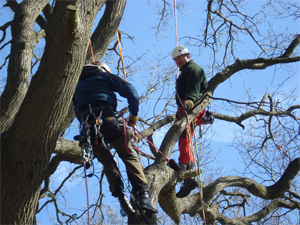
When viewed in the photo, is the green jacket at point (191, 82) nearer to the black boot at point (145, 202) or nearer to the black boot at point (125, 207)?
the black boot at point (145, 202)

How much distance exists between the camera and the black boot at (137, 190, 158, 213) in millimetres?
3146

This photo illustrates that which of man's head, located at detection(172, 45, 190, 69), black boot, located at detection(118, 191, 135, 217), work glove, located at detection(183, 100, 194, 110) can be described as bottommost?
black boot, located at detection(118, 191, 135, 217)

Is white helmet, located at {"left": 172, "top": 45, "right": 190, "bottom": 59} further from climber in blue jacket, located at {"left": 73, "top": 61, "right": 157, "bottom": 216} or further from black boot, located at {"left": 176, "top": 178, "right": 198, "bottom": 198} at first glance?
black boot, located at {"left": 176, "top": 178, "right": 198, "bottom": 198}

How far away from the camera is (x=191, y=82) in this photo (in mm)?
4391

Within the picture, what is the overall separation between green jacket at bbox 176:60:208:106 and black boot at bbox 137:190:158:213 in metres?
1.52

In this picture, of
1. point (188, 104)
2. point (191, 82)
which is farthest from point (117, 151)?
point (191, 82)

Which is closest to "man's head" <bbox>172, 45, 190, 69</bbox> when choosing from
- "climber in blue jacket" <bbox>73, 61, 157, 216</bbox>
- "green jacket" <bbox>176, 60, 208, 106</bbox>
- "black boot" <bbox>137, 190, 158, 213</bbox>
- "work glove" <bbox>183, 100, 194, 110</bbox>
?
"green jacket" <bbox>176, 60, 208, 106</bbox>

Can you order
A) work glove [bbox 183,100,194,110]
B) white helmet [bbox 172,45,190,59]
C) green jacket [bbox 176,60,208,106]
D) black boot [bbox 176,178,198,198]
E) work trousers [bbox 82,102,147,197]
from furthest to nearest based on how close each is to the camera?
white helmet [bbox 172,45,190,59]
green jacket [bbox 176,60,208,106]
work glove [bbox 183,100,194,110]
black boot [bbox 176,178,198,198]
work trousers [bbox 82,102,147,197]

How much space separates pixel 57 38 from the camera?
2658 mm

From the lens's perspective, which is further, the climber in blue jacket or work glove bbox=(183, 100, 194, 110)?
work glove bbox=(183, 100, 194, 110)

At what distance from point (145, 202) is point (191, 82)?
6.07 feet

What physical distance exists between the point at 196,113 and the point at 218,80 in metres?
0.66

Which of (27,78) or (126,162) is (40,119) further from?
(27,78)

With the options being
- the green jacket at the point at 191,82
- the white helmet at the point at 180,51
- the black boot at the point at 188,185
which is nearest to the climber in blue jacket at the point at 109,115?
the black boot at the point at 188,185
